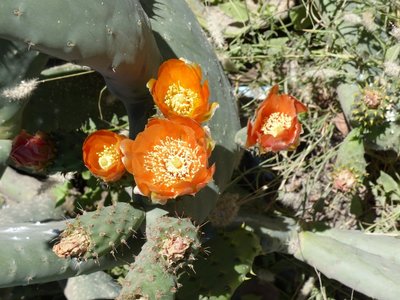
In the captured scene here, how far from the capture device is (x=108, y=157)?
5.02 feet

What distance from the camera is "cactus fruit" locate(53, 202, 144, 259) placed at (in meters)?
1.31

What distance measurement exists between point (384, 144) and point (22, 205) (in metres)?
1.18

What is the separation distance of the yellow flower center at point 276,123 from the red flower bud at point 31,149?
0.54 m

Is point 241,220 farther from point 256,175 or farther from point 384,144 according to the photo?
point 384,144

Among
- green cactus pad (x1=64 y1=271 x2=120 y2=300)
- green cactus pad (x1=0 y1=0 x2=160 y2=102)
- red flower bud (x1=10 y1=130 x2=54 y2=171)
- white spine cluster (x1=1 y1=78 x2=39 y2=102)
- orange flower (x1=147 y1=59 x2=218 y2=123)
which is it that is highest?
green cactus pad (x1=0 y1=0 x2=160 y2=102)

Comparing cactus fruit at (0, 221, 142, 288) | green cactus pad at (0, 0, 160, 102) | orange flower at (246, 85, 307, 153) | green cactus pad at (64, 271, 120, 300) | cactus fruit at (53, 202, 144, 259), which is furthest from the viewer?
green cactus pad at (64, 271, 120, 300)

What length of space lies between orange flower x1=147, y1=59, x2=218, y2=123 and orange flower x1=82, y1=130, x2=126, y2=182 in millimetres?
146

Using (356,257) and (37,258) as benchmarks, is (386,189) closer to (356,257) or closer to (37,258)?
(356,257)

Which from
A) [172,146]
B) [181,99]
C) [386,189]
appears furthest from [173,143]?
[386,189]

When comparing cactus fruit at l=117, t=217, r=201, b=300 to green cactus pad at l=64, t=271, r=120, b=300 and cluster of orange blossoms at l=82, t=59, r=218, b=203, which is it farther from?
green cactus pad at l=64, t=271, r=120, b=300

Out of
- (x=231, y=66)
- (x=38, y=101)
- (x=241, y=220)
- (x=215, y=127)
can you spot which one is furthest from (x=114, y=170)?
(x=231, y=66)

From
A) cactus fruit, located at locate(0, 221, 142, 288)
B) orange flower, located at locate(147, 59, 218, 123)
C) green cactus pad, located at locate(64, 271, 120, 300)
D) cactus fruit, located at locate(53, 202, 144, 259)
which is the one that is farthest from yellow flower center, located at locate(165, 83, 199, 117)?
green cactus pad, located at locate(64, 271, 120, 300)

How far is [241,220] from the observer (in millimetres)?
2027

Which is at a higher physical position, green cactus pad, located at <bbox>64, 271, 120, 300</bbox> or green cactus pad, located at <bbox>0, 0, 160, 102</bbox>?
green cactus pad, located at <bbox>0, 0, 160, 102</bbox>
